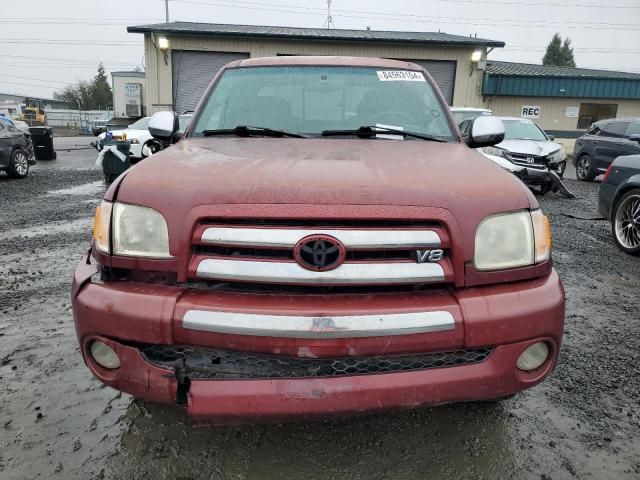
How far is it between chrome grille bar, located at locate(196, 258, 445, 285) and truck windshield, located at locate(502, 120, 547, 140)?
10.2 m

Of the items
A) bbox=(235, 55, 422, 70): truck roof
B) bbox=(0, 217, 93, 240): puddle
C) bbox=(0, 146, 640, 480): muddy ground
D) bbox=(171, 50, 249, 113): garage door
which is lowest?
bbox=(0, 217, 93, 240): puddle

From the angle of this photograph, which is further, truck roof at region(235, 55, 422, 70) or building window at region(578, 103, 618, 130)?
building window at region(578, 103, 618, 130)

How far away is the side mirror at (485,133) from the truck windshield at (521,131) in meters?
8.45

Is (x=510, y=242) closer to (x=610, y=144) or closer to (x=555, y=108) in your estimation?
(x=610, y=144)

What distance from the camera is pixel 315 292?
175cm

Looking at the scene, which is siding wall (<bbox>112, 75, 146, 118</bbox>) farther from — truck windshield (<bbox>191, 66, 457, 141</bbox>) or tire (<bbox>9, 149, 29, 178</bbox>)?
truck windshield (<bbox>191, 66, 457, 141</bbox>)

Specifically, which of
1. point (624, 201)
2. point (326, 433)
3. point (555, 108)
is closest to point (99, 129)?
point (624, 201)

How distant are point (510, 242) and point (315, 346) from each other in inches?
33.6

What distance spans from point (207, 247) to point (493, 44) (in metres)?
21.3

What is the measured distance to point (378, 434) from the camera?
7.23 ft

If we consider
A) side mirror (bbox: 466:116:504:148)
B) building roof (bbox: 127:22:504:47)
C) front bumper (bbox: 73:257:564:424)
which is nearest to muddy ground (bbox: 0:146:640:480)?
front bumper (bbox: 73:257:564:424)

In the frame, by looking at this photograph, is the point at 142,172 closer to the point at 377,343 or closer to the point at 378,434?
the point at 377,343

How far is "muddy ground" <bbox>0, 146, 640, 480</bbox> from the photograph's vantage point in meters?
1.99

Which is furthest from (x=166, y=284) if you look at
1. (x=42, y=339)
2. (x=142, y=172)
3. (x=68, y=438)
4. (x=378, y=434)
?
(x=42, y=339)
